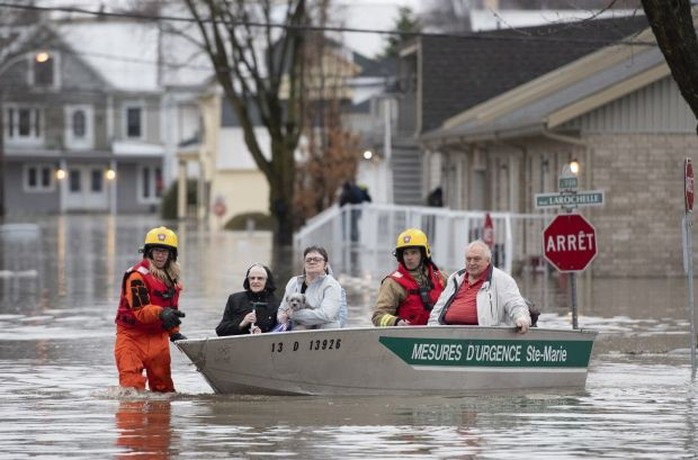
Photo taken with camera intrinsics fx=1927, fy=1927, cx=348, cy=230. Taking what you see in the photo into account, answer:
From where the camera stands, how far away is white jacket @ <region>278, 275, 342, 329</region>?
16344mm

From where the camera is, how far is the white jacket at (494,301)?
53.2ft

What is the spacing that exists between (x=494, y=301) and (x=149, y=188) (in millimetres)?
98003

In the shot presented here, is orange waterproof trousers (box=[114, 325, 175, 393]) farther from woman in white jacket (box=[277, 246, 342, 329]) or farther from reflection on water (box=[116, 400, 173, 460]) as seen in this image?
woman in white jacket (box=[277, 246, 342, 329])

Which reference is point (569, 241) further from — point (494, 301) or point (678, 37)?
point (494, 301)

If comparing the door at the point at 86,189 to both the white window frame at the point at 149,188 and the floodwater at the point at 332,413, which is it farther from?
the floodwater at the point at 332,413

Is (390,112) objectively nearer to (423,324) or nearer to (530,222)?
(530,222)

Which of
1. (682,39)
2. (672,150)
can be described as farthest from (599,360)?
(672,150)

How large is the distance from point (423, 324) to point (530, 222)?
23324 mm

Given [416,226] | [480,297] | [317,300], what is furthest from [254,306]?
[416,226]

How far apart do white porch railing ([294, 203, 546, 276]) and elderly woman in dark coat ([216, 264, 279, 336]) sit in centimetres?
1779

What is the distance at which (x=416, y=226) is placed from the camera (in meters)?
39.8

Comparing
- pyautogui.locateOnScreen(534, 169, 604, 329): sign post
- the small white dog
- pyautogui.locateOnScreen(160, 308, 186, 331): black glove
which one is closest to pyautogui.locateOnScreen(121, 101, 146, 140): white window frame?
pyautogui.locateOnScreen(534, 169, 604, 329): sign post

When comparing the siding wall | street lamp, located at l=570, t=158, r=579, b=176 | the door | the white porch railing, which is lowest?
the white porch railing

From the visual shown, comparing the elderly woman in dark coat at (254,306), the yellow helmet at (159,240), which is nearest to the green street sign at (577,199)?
the elderly woman in dark coat at (254,306)
